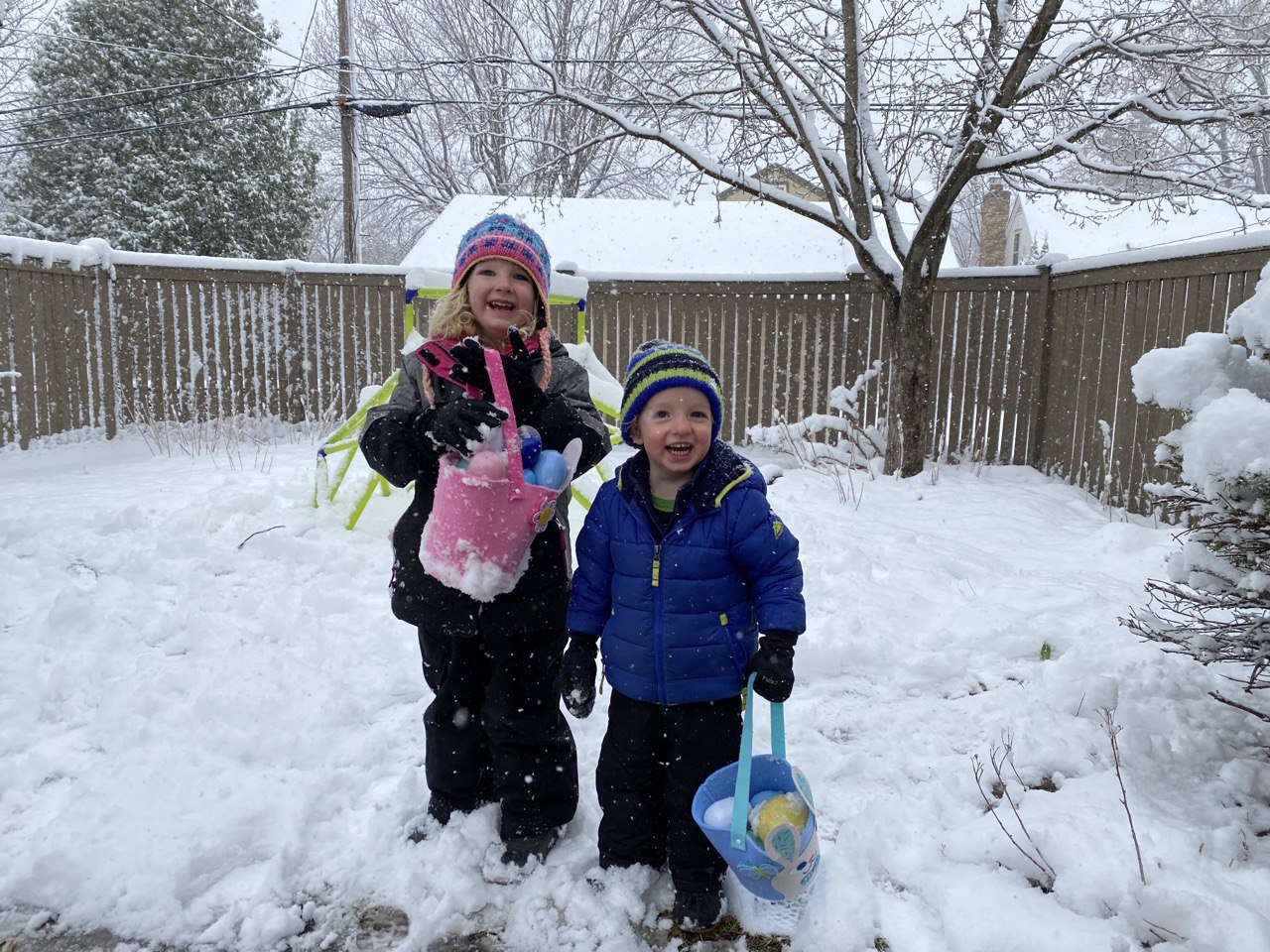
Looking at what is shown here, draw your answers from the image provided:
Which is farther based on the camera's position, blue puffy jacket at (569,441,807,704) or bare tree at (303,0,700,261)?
bare tree at (303,0,700,261)

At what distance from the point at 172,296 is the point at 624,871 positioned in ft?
25.8

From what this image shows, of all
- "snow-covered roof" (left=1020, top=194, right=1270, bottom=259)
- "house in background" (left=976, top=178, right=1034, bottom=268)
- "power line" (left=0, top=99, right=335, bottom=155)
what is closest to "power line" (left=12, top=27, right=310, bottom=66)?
"power line" (left=0, top=99, right=335, bottom=155)

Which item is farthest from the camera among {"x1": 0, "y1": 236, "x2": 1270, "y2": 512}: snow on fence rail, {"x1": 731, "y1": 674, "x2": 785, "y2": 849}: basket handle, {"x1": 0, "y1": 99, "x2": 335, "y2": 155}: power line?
{"x1": 0, "y1": 99, "x2": 335, "y2": 155}: power line

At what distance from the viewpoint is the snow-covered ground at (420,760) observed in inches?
67.6

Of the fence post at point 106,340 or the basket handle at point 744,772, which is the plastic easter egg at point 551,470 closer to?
the basket handle at point 744,772

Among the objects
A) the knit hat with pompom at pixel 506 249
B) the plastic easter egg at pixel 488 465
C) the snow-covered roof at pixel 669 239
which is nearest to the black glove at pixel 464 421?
the plastic easter egg at pixel 488 465

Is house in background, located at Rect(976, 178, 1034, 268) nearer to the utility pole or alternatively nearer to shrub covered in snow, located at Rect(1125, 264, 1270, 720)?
the utility pole

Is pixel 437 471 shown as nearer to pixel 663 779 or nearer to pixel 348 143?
pixel 663 779

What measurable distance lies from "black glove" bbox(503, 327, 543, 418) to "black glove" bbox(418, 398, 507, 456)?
0.35 ft

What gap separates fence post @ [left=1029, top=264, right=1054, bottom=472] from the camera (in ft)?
21.6

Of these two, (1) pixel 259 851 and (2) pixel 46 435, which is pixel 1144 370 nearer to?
(1) pixel 259 851

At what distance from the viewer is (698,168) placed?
6566 millimetres

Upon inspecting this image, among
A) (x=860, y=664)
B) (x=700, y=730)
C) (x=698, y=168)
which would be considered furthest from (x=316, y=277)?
(x=700, y=730)

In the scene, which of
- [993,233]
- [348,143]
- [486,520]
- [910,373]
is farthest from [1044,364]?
[993,233]
